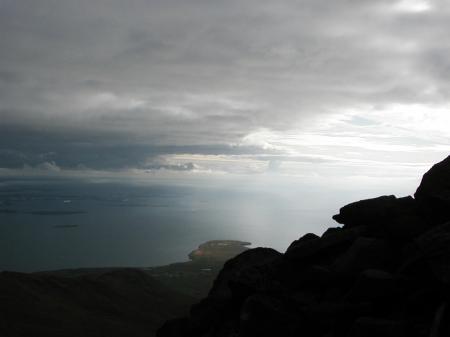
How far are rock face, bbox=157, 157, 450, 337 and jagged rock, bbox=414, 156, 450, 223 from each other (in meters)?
0.06

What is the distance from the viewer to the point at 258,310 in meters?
22.5

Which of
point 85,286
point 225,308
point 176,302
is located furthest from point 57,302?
point 225,308

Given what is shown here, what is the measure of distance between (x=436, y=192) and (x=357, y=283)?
29.1ft

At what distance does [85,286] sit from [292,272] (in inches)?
3521

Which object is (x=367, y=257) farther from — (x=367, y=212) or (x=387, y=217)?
(x=367, y=212)

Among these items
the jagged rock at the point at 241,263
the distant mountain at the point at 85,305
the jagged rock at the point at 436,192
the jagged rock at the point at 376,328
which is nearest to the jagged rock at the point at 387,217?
the jagged rock at the point at 436,192

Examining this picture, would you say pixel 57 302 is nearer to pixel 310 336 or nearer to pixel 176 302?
pixel 176 302

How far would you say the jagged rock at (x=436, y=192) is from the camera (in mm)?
22641

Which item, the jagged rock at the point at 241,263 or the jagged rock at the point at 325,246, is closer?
the jagged rock at the point at 325,246

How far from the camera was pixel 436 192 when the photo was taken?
945 inches

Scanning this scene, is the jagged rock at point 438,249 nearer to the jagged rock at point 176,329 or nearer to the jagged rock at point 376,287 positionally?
the jagged rock at point 376,287

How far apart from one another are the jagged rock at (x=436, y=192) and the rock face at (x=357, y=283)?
57 millimetres

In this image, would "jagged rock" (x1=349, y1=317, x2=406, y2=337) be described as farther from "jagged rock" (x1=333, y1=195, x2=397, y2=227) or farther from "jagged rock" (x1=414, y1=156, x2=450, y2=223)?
"jagged rock" (x1=333, y1=195, x2=397, y2=227)

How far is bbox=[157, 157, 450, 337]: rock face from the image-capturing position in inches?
693
